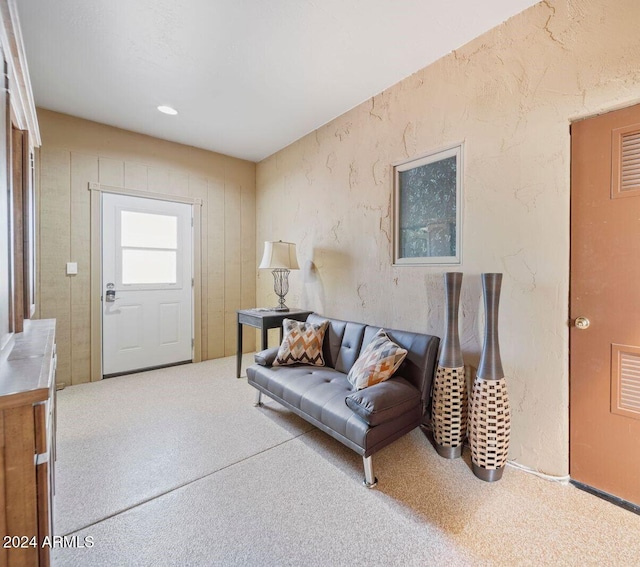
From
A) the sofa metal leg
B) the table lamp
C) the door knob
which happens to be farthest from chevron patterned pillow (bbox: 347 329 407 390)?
the table lamp

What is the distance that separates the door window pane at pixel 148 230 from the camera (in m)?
3.57

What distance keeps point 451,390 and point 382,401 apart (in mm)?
516

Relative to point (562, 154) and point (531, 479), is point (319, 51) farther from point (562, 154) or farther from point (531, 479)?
point (531, 479)

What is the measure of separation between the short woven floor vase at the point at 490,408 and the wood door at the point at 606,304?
370 mm

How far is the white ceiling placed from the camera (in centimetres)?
187

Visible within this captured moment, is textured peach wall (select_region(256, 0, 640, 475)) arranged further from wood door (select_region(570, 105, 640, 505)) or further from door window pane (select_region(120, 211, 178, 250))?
door window pane (select_region(120, 211, 178, 250))

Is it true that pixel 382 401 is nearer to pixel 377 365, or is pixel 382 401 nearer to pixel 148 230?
pixel 377 365

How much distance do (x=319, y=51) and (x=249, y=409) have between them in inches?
112

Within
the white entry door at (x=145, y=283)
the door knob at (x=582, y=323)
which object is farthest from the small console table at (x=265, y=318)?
the door knob at (x=582, y=323)

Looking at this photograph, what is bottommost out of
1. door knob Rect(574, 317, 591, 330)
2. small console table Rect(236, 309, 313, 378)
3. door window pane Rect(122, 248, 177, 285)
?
small console table Rect(236, 309, 313, 378)

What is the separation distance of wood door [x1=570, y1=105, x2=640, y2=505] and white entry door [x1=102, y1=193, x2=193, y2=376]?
3854 mm

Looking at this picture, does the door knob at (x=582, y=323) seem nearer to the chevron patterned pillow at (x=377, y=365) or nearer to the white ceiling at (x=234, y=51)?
the chevron patterned pillow at (x=377, y=365)

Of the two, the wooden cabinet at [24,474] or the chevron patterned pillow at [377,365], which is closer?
the wooden cabinet at [24,474]

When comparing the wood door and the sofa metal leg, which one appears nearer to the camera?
the wood door
